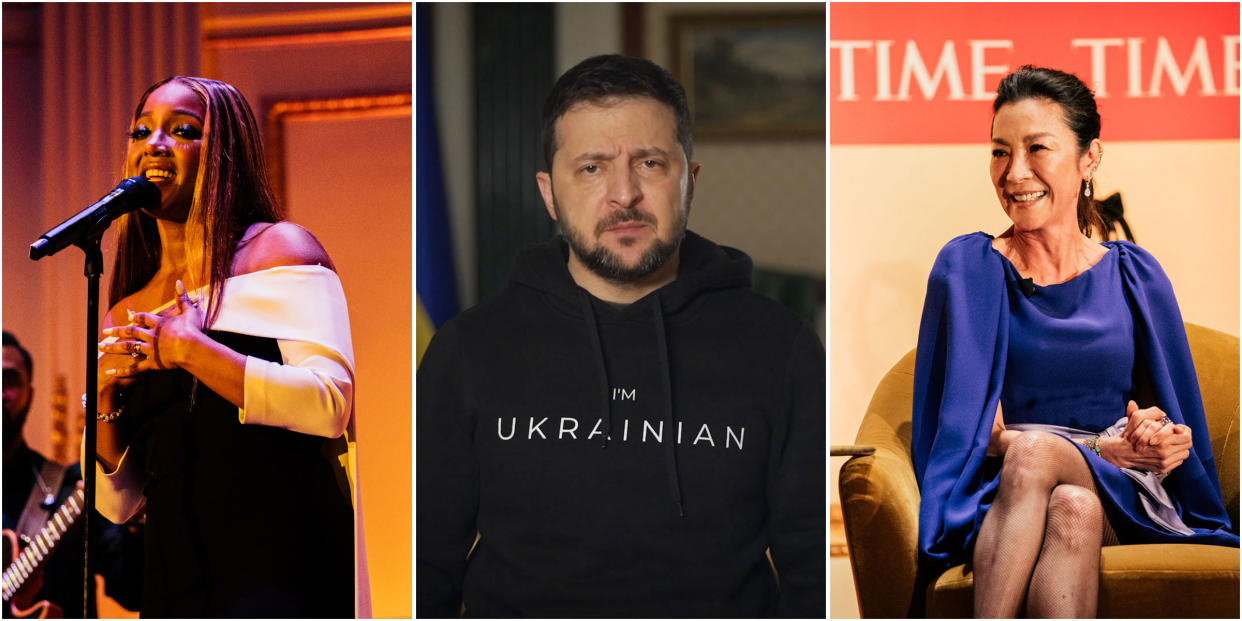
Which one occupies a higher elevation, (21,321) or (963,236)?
(963,236)

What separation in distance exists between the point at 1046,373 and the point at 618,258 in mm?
1324

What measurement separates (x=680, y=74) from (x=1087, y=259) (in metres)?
1.37

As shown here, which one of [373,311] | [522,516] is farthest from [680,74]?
[522,516]

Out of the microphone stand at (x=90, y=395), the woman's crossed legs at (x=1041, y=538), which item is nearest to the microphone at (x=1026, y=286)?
the woman's crossed legs at (x=1041, y=538)

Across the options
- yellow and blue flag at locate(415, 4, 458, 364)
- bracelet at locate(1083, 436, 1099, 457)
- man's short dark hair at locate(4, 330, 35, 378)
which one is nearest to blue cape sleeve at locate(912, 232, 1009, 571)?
bracelet at locate(1083, 436, 1099, 457)

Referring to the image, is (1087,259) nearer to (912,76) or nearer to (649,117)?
(912,76)

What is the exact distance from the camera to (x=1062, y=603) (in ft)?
10.1

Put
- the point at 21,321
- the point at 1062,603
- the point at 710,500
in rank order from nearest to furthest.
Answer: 1. the point at 1062,603
2. the point at 710,500
3. the point at 21,321

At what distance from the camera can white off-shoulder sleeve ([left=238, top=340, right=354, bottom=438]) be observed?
3.29 meters

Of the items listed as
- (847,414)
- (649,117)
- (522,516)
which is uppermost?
(649,117)

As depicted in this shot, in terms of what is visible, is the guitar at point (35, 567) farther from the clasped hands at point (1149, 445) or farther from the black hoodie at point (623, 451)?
the clasped hands at point (1149, 445)

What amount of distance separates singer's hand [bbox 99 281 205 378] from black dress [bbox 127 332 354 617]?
49 millimetres

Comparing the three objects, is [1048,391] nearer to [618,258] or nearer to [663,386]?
[663,386]

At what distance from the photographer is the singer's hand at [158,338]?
3.32 meters
